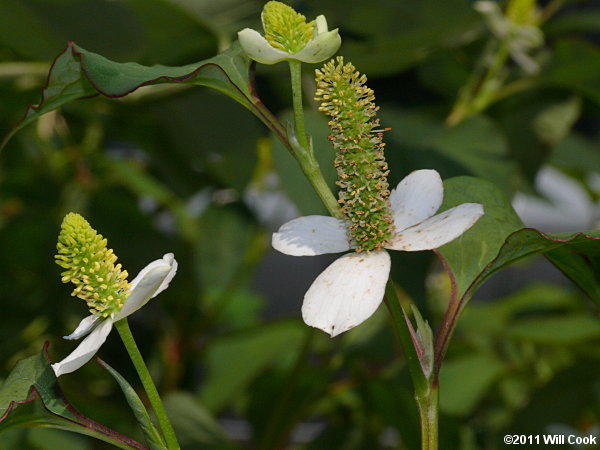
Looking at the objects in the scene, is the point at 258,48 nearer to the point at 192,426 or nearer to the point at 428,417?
the point at 428,417

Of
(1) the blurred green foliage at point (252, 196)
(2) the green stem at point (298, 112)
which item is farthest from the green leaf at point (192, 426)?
(2) the green stem at point (298, 112)

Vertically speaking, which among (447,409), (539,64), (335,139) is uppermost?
(335,139)

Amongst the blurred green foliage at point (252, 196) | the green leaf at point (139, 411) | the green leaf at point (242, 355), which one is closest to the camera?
the green leaf at point (139, 411)

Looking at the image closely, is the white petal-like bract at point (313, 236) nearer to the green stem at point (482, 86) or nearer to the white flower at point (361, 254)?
the white flower at point (361, 254)

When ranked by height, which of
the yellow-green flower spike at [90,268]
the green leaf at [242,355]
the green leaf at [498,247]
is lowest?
the green leaf at [242,355]

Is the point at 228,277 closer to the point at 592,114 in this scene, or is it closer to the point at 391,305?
the point at 592,114

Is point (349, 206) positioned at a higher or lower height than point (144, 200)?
higher

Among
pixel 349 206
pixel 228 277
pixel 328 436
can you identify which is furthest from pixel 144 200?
pixel 349 206

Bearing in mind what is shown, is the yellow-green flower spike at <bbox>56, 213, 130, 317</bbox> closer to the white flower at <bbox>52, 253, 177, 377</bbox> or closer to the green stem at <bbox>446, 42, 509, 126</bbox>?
the white flower at <bbox>52, 253, 177, 377</bbox>
